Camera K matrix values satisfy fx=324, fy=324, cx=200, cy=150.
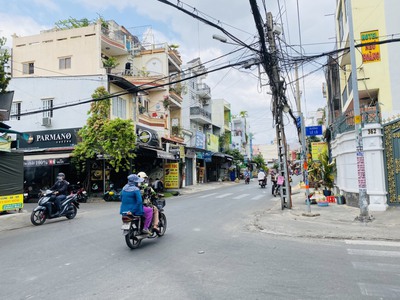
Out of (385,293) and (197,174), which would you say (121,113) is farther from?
(385,293)

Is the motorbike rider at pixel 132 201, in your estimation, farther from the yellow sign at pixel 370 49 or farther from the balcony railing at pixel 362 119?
the yellow sign at pixel 370 49

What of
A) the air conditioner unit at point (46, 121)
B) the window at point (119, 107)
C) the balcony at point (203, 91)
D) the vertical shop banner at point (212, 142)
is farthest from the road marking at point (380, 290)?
the balcony at point (203, 91)

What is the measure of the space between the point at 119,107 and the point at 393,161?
17.8m

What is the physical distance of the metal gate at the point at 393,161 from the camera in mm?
11141

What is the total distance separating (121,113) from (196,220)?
1462 centimetres

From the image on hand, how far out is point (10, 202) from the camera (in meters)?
13.5

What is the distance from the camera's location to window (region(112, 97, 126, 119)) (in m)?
22.6

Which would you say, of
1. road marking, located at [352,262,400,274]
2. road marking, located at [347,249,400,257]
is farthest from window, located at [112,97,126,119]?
road marking, located at [352,262,400,274]

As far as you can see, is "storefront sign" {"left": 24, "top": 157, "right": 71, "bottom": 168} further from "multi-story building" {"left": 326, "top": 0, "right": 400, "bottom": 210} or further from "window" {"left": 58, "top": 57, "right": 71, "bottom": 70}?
"multi-story building" {"left": 326, "top": 0, "right": 400, "bottom": 210}

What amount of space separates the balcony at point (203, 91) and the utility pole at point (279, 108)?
1209 inches

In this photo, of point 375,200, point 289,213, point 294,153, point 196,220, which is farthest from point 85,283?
point 294,153

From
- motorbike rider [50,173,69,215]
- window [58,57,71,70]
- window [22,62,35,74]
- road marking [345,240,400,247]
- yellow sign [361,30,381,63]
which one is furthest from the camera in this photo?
window [22,62,35,74]

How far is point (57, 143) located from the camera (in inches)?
880

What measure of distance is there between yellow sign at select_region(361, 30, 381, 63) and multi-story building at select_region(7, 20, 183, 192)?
12.3m
